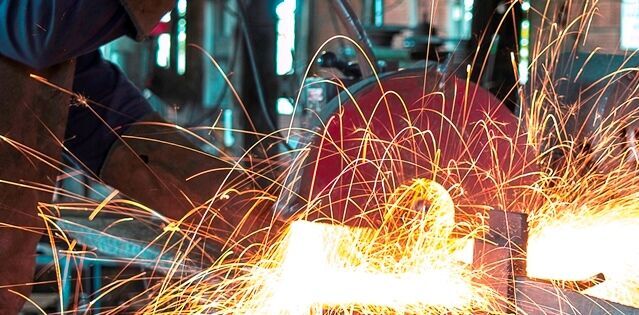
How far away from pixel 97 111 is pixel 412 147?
40.2 inches

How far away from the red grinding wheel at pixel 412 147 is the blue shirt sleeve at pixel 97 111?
868 mm

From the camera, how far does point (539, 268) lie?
6.99 feet

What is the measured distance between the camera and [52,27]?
209 centimetres

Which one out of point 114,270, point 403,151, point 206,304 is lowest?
point 114,270

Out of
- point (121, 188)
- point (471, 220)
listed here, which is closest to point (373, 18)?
point (121, 188)

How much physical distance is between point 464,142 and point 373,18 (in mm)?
3366

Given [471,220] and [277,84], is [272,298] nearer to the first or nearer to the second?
[471,220]

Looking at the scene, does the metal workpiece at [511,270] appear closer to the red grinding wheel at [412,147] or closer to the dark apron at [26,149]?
the red grinding wheel at [412,147]

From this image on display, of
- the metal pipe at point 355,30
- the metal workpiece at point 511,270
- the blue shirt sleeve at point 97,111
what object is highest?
the metal pipe at point 355,30

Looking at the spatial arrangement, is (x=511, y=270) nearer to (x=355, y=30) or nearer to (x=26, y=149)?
(x=355, y=30)

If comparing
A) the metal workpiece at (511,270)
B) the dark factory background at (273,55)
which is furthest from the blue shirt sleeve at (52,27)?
the metal workpiece at (511,270)

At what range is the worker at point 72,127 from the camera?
6.97ft

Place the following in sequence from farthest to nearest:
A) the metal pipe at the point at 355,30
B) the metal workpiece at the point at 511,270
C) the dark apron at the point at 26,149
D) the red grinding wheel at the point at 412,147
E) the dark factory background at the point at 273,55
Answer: the dark factory background at the point at 273,55
the metal pipe at the point at 355,30
the dark apron at the point at 26,149
the red grinding wheel at the point at 412,147
the metal workpiece at the point at 511,270

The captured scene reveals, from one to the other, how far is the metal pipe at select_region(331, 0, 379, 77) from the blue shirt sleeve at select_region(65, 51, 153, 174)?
638 millimetres
